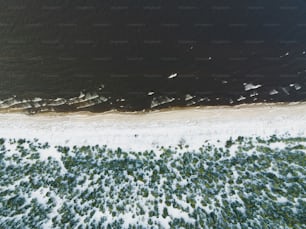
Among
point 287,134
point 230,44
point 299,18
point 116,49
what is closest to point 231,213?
point 287,134

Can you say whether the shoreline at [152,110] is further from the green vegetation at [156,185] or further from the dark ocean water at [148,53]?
the green vegetation at [156,185]

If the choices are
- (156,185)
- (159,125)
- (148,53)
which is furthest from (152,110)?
(156,185)

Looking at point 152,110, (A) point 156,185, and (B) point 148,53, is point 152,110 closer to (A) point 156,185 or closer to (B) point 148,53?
(B) point 148,53

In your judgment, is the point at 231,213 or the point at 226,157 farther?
the point at 226,157

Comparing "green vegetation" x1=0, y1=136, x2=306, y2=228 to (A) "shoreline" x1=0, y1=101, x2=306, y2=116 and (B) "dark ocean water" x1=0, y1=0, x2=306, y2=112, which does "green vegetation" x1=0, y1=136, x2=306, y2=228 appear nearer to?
(A) "shoreline" x1=0, y1=101, x2=306, y2=116

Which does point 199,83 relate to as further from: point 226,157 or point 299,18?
point 299,18
